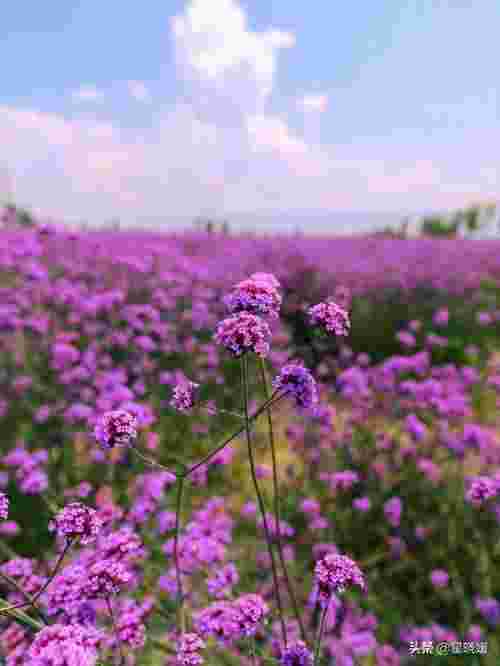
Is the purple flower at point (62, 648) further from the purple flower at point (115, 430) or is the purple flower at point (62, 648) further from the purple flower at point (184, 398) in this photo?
the purple flower at point (184, 398)

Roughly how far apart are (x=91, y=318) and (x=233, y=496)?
8.53 feet

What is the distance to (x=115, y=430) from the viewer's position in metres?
1.44

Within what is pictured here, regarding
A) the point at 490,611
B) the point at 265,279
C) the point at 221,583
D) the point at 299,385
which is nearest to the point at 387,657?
the point at 490,611

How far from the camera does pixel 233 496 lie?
4.75 metres

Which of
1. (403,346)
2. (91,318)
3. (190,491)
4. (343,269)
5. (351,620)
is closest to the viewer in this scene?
(351,620)

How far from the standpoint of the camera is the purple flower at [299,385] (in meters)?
1.44

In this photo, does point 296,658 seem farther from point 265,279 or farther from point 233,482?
point 233,482

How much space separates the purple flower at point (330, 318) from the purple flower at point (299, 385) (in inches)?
4.9

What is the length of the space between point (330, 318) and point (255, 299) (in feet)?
0.69

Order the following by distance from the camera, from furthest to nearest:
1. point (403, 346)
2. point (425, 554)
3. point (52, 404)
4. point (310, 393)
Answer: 1. point (403, 346)
2. point (52, 404)
3. point (425, 554)
4. point (310, 393)

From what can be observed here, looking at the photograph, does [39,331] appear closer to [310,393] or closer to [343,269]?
[310,393]

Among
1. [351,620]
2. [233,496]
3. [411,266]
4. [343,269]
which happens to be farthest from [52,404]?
[411,266]

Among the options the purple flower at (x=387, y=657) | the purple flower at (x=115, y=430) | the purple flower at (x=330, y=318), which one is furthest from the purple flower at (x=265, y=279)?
the purple flower at (x=387, y=657)

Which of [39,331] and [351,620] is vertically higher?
[39,331]
